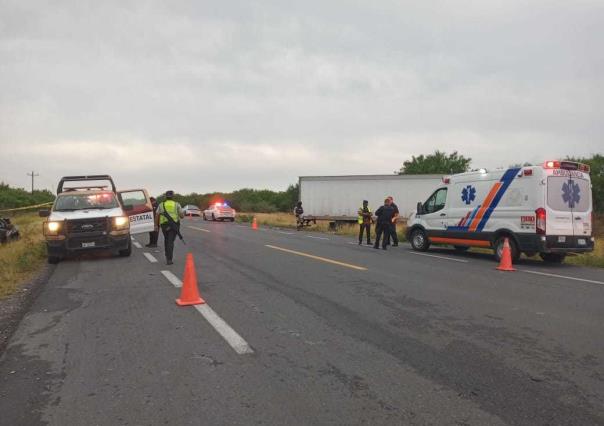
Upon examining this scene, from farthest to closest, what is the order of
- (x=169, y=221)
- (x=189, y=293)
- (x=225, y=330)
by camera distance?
(x=169, y=221), (x=189, y=293), (x=225, y=330)

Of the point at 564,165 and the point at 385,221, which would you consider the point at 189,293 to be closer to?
the point at 564,165

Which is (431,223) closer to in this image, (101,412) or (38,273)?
(38,273)

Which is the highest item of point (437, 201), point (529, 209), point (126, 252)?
point (437, 201)

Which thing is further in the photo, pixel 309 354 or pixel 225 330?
pixel 225 330

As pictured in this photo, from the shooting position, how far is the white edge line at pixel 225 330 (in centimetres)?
505

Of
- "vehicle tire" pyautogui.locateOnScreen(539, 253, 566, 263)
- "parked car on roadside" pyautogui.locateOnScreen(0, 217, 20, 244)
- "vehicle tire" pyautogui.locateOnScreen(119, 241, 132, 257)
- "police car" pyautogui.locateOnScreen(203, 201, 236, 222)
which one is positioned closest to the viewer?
"vehicle tire" pyautogui.locateOnScreen(119, 241, 132, 257)

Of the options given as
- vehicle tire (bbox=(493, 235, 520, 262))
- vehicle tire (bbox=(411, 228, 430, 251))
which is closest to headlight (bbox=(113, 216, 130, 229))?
vehicle tire (bbox=(411, 228, 430, 251))

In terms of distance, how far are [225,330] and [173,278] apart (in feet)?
13.3

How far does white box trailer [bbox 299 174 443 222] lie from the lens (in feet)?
92.6

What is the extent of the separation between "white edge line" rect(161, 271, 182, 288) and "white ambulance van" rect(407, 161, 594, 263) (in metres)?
8.30

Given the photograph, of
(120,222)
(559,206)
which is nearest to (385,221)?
(559,206)

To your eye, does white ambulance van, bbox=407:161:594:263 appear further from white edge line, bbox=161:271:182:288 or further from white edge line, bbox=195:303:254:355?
white edge line, bbox=195:303:254:355

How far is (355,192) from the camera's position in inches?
1172

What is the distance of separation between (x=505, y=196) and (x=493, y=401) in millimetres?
10152
